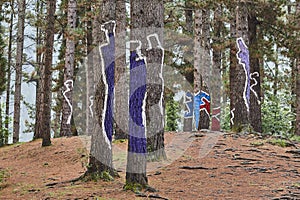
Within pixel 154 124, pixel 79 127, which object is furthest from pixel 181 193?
pixel 79 127

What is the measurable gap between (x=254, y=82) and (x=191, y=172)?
7.32 meters

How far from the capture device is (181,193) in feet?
23.7

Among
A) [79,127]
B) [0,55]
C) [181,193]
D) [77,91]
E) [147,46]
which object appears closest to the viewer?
[181,193]

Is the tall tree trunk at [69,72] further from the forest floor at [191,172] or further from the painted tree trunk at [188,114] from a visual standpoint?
the painted tree trunk at [188,114]

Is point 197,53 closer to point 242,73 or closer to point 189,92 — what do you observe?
point 242,73

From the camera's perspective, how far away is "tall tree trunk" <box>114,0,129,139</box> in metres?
12.6

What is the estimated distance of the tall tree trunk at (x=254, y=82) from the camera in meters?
14.8

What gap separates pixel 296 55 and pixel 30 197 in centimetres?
1050

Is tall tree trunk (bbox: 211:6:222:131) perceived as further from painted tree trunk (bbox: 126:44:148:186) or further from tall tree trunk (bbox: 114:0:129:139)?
painted tree trunk (bbox: 126:44:148:186)

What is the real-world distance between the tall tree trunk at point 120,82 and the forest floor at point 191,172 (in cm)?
100

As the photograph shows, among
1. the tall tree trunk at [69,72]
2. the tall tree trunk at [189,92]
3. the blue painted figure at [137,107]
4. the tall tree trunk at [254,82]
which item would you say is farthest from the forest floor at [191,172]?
the tall tree trunk at [189,92]

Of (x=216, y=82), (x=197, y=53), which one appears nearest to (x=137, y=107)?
(x=197, y=53)

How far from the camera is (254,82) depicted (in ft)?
49.7

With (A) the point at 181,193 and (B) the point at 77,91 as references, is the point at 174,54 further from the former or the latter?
(A) the point at 181,193
